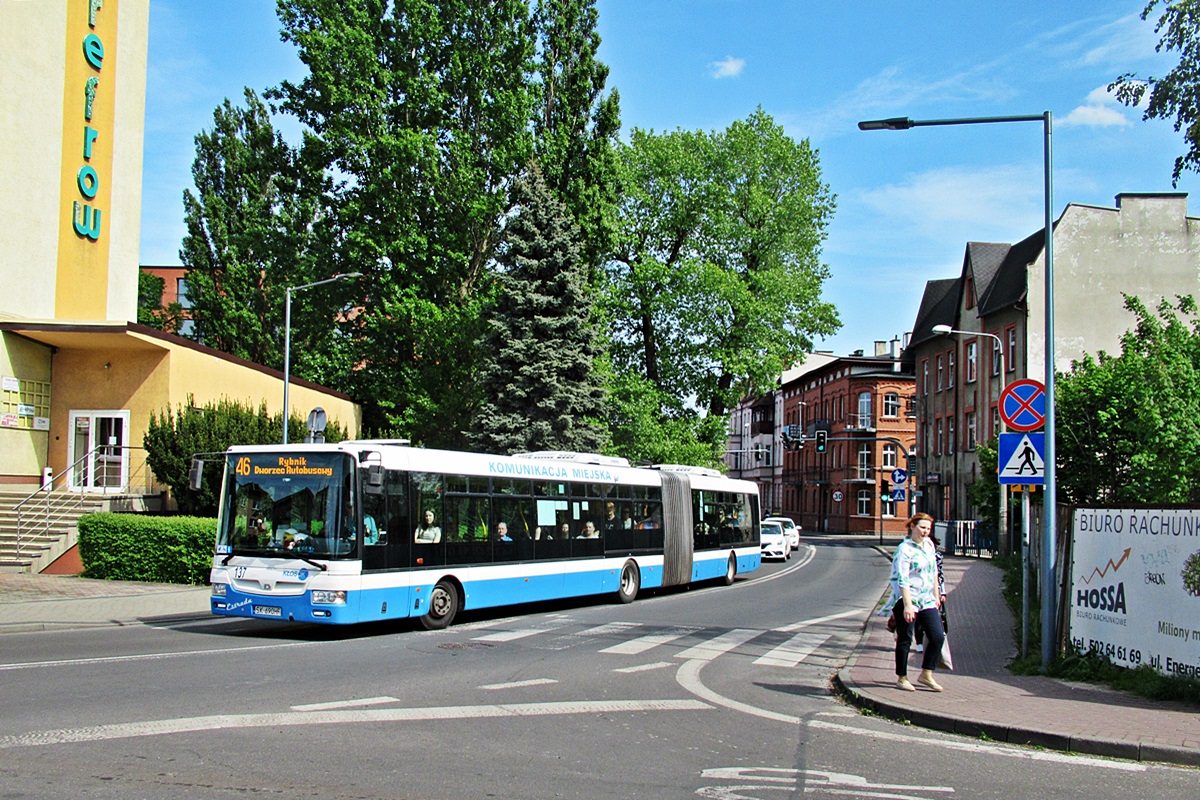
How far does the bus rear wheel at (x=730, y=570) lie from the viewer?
26259 millimetres

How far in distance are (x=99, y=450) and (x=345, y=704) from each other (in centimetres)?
2093

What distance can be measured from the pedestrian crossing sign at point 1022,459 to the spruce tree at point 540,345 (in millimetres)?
21476

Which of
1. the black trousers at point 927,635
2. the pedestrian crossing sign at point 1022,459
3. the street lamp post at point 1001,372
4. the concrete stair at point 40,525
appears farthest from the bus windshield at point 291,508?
the street lamp post at point 1001,372

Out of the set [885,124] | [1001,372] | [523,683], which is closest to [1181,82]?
[885,124]

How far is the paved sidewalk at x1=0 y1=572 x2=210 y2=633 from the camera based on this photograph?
1514cm

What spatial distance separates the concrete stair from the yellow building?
1.16m

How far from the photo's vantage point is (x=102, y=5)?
30.4 m

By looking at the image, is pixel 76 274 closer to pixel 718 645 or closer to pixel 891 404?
pixel 718 645

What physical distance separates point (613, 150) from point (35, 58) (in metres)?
18.9

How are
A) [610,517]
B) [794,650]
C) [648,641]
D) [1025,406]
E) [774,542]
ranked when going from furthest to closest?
[774,542], [610,517], [648,641], [794,650], [1025,406]

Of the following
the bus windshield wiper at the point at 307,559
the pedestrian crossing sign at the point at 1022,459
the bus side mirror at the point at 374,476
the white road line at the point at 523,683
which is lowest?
the white road line at the point at 523,683

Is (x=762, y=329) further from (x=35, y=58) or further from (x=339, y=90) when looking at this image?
(x=35, y=58)

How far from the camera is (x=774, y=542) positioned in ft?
131

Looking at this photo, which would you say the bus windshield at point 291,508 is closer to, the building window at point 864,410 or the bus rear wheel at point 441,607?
the bus rear wheel at point 441,607
